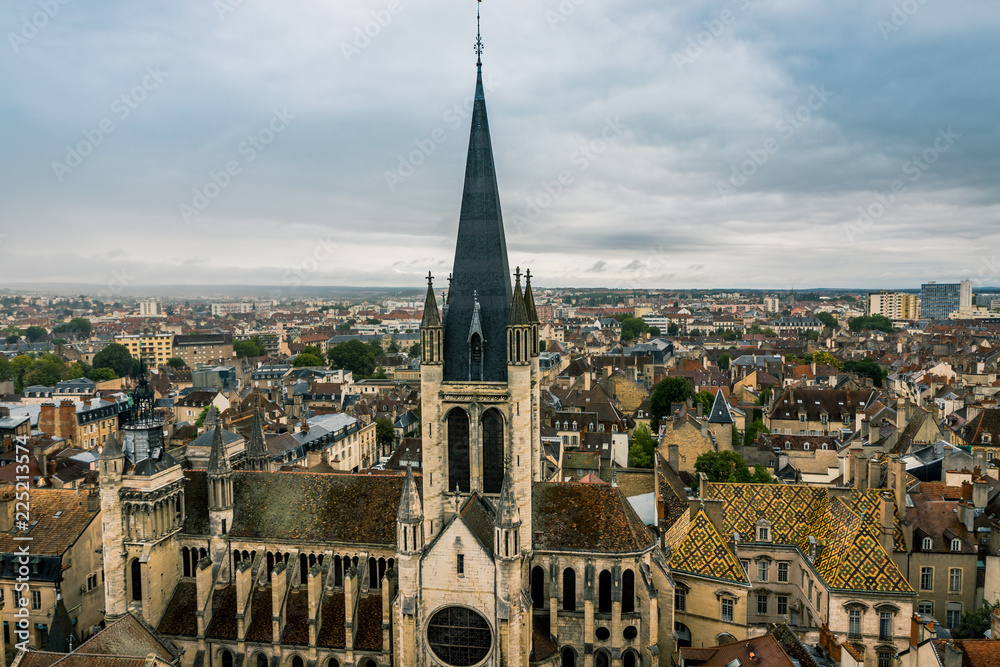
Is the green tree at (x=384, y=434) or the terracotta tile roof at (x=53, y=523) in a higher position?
the terracotta tile roof at (x=53, y=523)

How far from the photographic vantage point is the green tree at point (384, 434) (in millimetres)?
122188

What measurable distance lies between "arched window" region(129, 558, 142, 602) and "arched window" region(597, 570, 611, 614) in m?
27.6

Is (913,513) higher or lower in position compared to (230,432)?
lower

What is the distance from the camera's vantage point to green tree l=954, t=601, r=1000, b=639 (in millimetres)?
50406

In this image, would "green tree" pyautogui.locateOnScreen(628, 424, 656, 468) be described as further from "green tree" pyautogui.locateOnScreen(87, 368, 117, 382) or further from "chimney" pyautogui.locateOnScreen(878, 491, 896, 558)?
"green tree" pyautogui.locateOnScreen(87, 368, 117, 382)

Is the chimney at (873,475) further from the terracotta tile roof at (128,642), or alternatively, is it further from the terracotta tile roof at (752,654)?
the terracotta tile roof at (128,642)

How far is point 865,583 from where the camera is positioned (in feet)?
158

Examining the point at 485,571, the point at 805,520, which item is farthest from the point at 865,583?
the point at 485,571

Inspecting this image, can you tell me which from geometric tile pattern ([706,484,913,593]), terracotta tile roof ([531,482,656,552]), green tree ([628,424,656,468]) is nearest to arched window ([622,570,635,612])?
terracotta tile roof ([531,482,656,552])

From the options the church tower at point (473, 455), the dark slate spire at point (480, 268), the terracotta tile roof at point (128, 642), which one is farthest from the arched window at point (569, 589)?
the terracotta tile roof at point (128, 642)

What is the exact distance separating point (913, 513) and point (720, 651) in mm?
27608

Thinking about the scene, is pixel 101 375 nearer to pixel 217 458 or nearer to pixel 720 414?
pixel 720 414

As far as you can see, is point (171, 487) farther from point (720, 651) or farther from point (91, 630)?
point (720, 651)

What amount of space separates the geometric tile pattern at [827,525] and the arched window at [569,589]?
59.0ft
